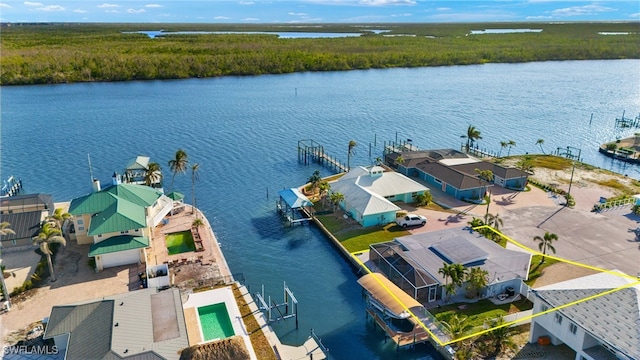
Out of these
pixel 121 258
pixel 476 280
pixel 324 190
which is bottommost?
pixel 121 258

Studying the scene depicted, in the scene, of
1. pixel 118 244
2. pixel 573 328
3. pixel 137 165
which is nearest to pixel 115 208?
pixel 118 244

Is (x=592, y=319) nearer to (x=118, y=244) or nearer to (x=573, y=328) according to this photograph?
(x=573, y=328)

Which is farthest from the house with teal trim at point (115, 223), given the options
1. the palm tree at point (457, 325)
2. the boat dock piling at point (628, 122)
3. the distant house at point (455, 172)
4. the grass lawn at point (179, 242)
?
the boat dock piling at point (628, 122)

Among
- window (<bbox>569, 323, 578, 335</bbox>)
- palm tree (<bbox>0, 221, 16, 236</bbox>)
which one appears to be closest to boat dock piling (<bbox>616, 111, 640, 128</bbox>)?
window (<bbox>569, 323, 578, 335</bbox>)

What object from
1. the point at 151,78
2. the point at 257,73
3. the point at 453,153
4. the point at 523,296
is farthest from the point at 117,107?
the point at 523,296

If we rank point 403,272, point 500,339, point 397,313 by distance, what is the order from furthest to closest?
1. point 403,272
2. point 397,313
3. point 500,339

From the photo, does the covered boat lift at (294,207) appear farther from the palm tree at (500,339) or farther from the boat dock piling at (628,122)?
the boat dock piling at (628,122)

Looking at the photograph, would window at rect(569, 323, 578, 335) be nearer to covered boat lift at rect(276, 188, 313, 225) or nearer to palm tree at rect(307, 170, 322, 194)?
covered boat lift at rect(276, 188, 313, 225)
